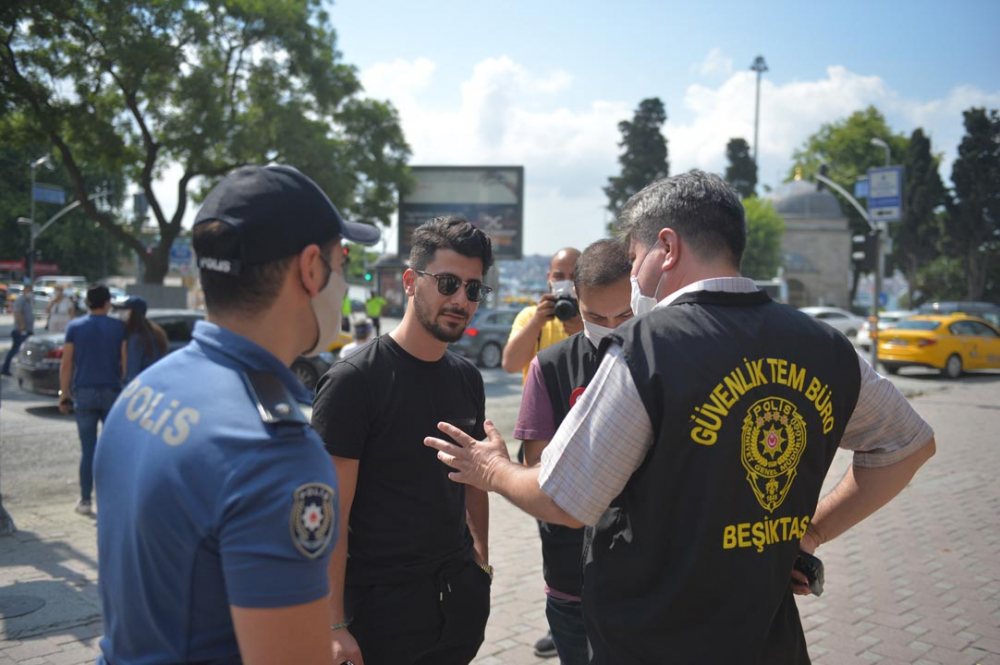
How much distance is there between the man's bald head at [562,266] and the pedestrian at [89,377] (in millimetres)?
4624

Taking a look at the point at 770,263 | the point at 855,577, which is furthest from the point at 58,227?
the point at 855,577

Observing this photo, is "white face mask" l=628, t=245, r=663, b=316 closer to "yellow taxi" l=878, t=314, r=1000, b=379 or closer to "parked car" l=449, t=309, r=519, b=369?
"parked car" l=449, t=309, r=519, b=369

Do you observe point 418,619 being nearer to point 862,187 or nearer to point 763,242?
point 862,187

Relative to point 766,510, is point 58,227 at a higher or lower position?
higher

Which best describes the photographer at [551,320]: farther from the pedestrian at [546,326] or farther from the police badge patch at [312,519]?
the police badge patch at [312,519]

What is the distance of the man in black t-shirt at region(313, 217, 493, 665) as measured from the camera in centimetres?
263

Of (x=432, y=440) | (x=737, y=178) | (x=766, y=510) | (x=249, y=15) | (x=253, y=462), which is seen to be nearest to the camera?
(x=253, y=462)

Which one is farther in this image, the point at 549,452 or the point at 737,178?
the point at 737,178

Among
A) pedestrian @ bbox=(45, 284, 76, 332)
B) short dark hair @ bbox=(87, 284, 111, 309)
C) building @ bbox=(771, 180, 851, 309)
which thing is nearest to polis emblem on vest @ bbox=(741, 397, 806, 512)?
short dark hair @ bbox=(87, 284, 111, 309)

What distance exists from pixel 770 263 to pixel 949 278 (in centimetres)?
1338

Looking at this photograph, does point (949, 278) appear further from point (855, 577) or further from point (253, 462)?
point (253, 462)

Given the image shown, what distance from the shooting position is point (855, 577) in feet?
19.6

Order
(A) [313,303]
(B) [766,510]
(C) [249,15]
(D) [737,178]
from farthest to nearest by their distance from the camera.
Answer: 1. (D) [737,178]
2. (C) [249,15]
3. (B) [766,510]
4. (A) [313,303]

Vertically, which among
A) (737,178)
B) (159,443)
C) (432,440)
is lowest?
(432,440)
